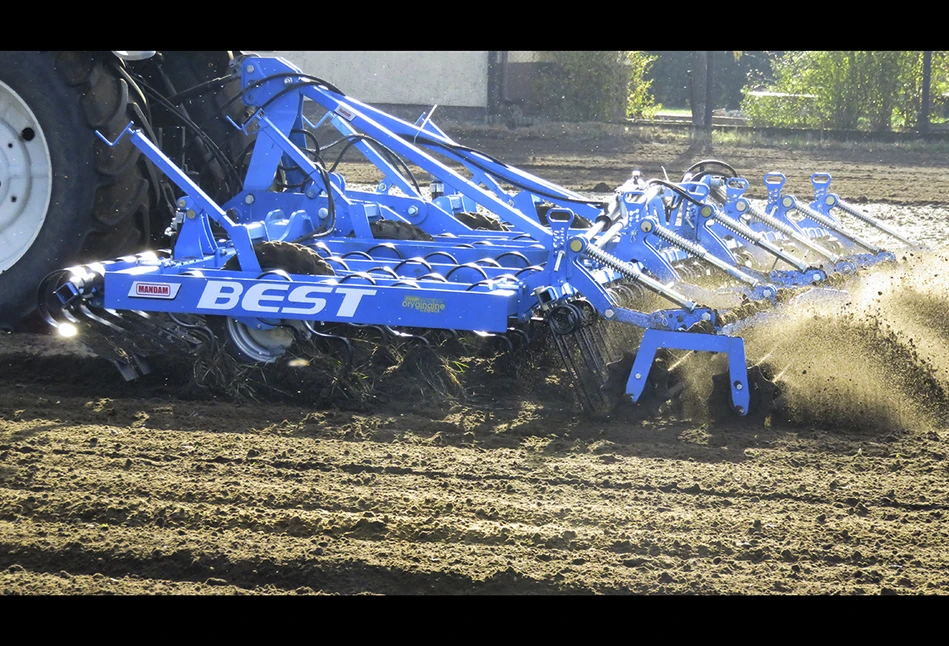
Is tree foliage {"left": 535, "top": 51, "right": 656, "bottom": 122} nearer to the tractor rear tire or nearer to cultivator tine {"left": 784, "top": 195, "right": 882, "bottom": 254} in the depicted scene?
cultivator tine {"left": 784, "top": 195, "right": 882, "bottom": 254}

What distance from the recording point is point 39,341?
5996 mm

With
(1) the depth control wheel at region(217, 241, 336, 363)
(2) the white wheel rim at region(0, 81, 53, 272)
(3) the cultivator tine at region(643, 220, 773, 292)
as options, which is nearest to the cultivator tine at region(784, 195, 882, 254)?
(3) the cultivator tine at region(643, 220, 773, 292)

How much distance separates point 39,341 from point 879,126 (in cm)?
1601

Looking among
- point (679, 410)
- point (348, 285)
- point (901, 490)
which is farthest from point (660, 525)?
point (348, 285)

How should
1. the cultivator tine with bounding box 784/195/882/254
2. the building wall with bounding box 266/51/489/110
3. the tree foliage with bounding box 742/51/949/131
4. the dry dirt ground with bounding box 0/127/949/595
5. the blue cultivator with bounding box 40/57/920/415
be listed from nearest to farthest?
the dry dirt ground with bounding box 0/127/949/595
the blue cultivator with bounding box 40/57/920/415
the cultivator tine with bounding box 784/195/882/254
the tree foliage with bounding box 742/51/949/131
the building wall with bounding box 266/51/489/110

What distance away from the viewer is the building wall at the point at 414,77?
19.1 meters

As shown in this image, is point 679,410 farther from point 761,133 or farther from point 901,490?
point 761,133

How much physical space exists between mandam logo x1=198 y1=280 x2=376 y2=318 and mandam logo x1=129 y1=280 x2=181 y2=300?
0.15 meters

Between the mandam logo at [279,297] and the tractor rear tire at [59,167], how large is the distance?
3.02 ft

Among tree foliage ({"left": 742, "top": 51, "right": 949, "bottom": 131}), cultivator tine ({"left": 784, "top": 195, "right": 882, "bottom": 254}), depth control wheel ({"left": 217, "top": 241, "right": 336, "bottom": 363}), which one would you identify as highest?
Result: tree foliage ({"left": 742, "top": 51, "right": 949, "bottom": 131})

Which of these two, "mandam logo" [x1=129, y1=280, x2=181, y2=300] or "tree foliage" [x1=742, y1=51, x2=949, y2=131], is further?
"tree foliage" [x1=742, y1=51, x2=949, y2=131]

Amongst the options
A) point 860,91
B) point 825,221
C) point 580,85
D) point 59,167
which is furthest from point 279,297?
point 860,91

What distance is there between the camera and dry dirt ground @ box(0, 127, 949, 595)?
130 inches

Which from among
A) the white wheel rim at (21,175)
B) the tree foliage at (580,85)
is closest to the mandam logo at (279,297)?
the white wheel rim at (21,175)
